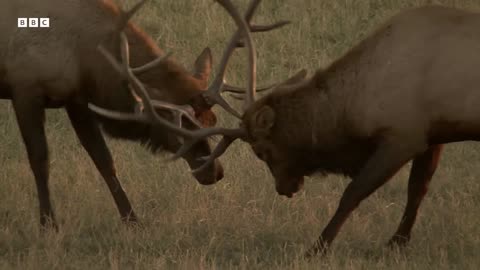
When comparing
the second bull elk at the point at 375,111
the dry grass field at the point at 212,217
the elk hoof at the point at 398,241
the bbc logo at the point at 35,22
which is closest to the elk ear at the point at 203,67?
the dry grass field at the point at 212,217

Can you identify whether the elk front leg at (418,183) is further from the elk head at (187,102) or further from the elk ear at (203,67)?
the elk ear at (203,67)

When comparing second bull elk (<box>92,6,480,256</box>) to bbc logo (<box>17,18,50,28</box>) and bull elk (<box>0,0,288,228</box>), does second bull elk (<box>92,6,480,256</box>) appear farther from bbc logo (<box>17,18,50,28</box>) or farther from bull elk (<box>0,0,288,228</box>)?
bbc logo (<box>17,18,50,28</box>)

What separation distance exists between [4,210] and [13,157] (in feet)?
5.23

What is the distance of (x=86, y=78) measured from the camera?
7.94 metres

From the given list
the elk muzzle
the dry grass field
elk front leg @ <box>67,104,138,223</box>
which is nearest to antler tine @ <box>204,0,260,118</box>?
the elk muzzle

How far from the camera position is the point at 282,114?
7.43 m

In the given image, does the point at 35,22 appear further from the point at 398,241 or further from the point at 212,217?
the point at 398,241

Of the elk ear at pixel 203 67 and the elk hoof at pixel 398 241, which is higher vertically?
the elk ear at pixel 203 67

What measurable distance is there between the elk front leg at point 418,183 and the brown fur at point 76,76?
121cm

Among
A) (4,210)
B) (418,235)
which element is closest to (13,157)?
(4,210)

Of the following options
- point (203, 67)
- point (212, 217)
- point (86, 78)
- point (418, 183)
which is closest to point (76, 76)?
point (86, 78)

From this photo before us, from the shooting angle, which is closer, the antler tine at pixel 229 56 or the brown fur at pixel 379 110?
the brown fur at pixel 379 110

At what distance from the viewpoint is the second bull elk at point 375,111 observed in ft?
23.1

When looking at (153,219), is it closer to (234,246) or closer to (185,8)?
(234,246)
